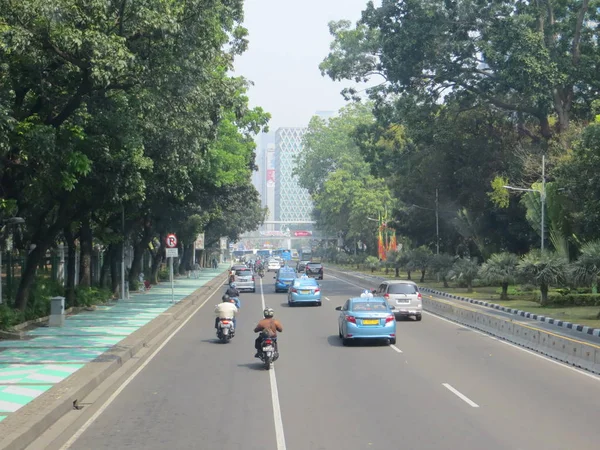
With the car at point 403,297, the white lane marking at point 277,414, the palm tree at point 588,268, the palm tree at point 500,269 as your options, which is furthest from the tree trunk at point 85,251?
the white lane marking at point 277,414

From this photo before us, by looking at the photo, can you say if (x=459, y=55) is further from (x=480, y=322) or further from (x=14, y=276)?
(x=14, y=276)

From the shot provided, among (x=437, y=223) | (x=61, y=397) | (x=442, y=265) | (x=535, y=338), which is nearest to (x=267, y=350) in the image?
(x=61, y=397)

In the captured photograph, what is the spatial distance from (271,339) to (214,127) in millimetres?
8448

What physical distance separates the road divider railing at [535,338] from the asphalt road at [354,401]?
45 centimetres

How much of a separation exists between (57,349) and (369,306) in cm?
831

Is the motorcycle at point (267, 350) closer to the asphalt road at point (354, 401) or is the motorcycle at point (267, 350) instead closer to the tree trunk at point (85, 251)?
the asphalt road at point (354, 401)

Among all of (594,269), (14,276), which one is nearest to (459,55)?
(594,269)

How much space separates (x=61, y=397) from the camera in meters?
12.8

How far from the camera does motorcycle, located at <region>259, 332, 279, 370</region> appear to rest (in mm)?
16734

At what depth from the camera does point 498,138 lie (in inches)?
2119

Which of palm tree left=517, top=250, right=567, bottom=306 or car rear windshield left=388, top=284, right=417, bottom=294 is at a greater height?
palm tree left=517, top=250, right=567, bottom=306

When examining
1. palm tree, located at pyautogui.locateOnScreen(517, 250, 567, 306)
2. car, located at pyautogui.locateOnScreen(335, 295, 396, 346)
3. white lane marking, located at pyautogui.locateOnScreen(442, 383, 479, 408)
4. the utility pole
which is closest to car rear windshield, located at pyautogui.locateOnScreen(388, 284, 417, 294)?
car, located at pyautogui.locateOnScreen(335, 295, 396, 346)

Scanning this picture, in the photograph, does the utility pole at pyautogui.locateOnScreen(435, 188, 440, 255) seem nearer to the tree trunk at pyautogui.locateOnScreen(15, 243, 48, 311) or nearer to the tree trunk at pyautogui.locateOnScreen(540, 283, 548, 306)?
the tree trunk at pyautogui.locateOnScreen(540, 283, 548, 306)

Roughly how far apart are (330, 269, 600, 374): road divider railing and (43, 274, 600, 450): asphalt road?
45 cm
